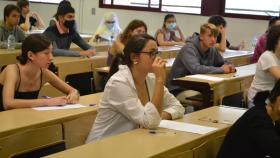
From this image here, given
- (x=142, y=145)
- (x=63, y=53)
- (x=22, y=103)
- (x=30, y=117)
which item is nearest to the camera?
(x=142, y=145)

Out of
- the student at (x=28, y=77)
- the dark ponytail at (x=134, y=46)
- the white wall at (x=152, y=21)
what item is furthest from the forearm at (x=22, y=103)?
the white wall at (x=152, y=21)

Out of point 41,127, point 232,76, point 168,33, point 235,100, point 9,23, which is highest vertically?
point 9,23

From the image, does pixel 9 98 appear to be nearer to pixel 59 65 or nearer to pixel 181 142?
pixel 181 142

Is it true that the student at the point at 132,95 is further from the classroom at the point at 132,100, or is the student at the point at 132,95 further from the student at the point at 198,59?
the student at the point at 198,59

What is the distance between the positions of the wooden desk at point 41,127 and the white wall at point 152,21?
6.12 metres

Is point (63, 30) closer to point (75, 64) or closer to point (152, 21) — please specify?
point (75, 64)

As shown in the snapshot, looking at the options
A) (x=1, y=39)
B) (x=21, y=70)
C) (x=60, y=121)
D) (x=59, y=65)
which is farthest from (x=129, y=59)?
(x=1, y=39)


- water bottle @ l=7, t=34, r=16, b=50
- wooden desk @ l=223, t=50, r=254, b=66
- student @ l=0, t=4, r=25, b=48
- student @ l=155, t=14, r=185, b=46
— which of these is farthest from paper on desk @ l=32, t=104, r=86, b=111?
student @ l=155, t=14, r=185, b=46

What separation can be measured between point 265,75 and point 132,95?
6.11 feet

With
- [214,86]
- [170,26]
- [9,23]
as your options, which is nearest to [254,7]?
[170,26]

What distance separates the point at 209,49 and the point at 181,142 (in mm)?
2981

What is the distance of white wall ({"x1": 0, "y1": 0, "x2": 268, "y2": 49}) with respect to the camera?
9.23 metres

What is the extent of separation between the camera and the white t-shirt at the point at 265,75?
4.25 meters

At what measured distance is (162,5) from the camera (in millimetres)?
10266
